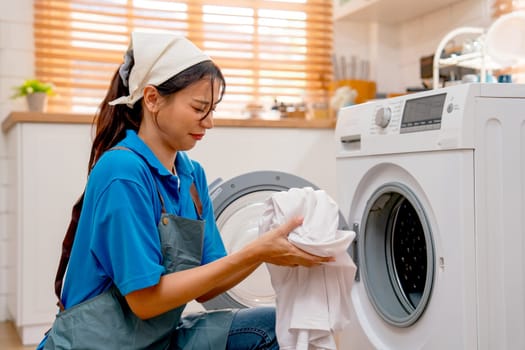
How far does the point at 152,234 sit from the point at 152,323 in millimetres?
197

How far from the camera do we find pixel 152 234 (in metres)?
1.25

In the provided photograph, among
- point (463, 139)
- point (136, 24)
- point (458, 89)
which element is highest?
point (136, 24)

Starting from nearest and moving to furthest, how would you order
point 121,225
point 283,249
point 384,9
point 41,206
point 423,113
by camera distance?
point 121,225 → point 283,249 → point 423,113 → point 41,206 → point 384,9

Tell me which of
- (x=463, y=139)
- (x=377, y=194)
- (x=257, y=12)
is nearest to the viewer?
(x=463, y=139)

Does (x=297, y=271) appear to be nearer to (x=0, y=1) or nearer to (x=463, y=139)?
(x=463, y=139)

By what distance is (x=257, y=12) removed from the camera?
359cm

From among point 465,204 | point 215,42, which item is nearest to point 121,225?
point 465,204

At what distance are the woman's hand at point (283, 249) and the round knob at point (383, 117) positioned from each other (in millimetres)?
601

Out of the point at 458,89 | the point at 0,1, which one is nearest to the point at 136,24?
the point at 0,1

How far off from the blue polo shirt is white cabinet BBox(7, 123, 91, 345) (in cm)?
138

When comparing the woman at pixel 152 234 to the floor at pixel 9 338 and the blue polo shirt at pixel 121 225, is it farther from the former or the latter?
the floor at pixel 9 338

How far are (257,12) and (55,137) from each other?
1465 millimetres

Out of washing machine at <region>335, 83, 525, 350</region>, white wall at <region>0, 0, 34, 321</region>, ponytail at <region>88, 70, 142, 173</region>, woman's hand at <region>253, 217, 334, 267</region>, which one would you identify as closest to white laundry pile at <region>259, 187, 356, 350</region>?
woman's hand at <region>253, 217, 334, 267</region>

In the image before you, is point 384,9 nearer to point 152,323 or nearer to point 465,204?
point 465,204
